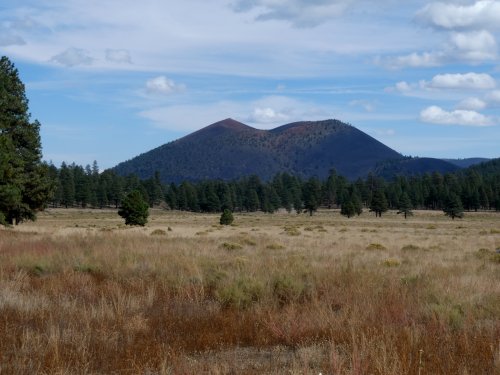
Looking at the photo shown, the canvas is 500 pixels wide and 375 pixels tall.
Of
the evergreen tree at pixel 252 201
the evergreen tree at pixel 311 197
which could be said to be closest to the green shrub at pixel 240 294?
the evergreen tree at pixel 311 197

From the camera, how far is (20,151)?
34656 mm

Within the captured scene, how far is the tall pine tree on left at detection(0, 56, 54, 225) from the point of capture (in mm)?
31594

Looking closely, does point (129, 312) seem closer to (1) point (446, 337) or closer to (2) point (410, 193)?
(1) point (446, 337)

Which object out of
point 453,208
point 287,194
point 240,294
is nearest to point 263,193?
point 287,194

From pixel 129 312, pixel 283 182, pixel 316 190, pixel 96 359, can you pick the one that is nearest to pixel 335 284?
pixel 129 312

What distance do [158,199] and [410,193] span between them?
218 ft

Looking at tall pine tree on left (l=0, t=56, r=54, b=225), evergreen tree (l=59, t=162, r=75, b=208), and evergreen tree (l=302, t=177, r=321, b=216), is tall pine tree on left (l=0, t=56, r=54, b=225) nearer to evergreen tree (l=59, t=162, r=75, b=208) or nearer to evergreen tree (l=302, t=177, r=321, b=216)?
evergreen tree (l=302, t=177, r=321, b=216)

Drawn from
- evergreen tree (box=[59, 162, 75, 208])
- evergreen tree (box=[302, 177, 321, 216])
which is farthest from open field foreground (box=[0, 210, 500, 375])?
evergreen tree (box=[59, 162, 75, 208])

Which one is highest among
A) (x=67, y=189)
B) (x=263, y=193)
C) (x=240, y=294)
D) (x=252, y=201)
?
(x=67, y=189)

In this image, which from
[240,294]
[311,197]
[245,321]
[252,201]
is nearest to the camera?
[245,321]

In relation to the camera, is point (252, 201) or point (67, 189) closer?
point (67, 189)

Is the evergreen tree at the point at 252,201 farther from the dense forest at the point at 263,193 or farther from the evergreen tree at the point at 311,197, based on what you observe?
the evergreen tree at the point at 311,197

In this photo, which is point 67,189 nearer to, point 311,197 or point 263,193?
point 263,193

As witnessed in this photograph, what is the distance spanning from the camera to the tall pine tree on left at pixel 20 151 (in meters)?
31.6
